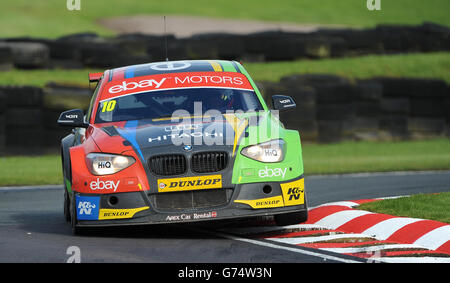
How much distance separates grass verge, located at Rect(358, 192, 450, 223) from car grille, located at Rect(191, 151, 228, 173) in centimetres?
192

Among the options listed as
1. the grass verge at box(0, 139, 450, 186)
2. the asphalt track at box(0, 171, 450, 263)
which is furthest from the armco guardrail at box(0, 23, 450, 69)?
the asphalt track at box(0, 171, 450, 263)

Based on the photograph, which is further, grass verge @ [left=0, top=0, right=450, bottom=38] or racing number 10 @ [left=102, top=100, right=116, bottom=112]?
grass verge @ [left=0, top=0, right=450, bottom=38]

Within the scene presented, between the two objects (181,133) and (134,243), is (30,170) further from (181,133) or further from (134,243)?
(134,243)

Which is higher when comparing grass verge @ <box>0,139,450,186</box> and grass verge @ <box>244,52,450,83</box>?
grass verge @ <box>244,52,450,83</box>

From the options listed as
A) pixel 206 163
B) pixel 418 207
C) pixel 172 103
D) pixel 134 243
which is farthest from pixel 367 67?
pixel 134 243

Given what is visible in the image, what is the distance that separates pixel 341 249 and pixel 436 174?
7.82m

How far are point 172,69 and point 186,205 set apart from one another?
2277mm

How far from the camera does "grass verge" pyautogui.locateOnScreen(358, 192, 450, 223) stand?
899 cm

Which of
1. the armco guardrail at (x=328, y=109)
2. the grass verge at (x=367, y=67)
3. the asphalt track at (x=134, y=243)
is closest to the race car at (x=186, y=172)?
the asphalt track at (x=134, y=243)

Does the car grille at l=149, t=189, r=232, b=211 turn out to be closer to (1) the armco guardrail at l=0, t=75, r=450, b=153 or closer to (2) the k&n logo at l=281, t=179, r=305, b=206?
(2) the k&n logo at l=281, t=179, r=305, b=206

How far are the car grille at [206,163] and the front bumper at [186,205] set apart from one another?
6.7 inches

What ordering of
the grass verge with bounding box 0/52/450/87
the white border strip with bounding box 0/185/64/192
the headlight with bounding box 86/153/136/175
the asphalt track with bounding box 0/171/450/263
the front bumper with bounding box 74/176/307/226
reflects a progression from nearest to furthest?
the asphalt track with bounding box 0/171/450/263, the front bumper with bounding box 74/176/307/226, the headlight with bounding box 86/153/136/175, the white border strip with bounding box 0/185/64/192, the grass verge with bounding box 0/52/450/87

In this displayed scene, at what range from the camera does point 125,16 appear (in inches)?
2116

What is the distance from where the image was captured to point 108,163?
8367 millimetres
